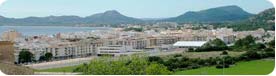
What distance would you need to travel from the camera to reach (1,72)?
11.8ft

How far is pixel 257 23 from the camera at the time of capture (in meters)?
5.84

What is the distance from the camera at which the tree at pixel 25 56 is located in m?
5.52

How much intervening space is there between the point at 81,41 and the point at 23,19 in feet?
2.71

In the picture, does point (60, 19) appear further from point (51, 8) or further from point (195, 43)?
point (195, 43)

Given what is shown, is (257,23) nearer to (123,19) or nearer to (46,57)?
(123,19)

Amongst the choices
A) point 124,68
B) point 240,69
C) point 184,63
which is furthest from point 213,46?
point 124,68

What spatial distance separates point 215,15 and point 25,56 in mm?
1906

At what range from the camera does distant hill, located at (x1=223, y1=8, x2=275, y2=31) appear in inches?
214

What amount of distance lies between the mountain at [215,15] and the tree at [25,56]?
1.42 metres

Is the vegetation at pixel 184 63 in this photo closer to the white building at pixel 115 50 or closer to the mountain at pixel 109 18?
the white building at pixel 115 50

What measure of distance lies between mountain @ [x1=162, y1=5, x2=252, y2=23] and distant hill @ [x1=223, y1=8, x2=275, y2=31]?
74 mm

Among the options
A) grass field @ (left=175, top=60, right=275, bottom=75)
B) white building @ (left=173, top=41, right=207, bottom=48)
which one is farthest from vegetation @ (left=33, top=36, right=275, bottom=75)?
white building @ (left=173, top=41, right=207, bottom=48)

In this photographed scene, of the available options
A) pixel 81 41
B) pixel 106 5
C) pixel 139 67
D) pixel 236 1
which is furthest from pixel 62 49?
pixel 236 1

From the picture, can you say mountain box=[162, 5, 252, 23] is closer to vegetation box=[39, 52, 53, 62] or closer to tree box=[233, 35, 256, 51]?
tree box=[233, 35, 256, 51]
